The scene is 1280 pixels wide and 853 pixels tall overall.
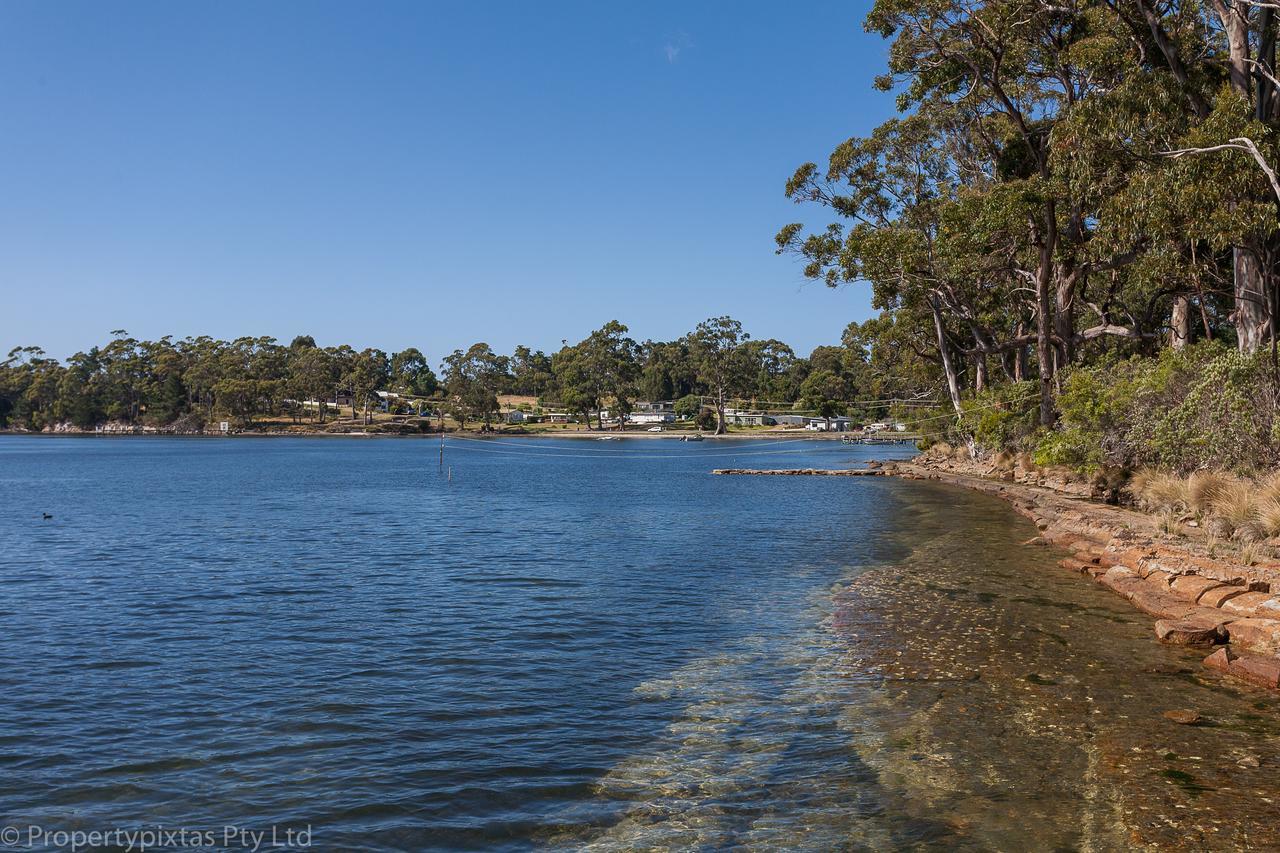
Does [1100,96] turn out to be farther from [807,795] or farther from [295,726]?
[295,726]

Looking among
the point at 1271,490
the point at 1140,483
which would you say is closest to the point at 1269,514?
the point at 1271,490

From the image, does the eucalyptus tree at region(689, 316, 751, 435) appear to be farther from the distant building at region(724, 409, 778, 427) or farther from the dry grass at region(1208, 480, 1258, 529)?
the dry grass at region(1208, 480, 1258, 529)

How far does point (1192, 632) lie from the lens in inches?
532

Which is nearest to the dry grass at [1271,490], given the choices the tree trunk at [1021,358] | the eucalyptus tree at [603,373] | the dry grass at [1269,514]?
the dry grass at [1269,514]

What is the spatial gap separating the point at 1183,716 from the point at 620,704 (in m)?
6.97

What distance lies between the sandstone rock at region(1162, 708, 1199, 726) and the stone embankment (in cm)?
173

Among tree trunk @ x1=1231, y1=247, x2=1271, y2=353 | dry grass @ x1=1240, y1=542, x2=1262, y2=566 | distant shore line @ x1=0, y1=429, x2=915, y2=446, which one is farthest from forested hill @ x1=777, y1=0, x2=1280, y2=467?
distant shore line @ x1=0, y1=429, x2=915, y2=446

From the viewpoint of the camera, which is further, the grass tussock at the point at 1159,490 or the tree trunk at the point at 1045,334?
the tree trunk at the point at 1045,334

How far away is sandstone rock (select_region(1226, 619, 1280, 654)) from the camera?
1263cm

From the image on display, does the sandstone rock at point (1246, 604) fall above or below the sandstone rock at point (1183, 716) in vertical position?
above

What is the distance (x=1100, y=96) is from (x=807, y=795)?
1010 inches

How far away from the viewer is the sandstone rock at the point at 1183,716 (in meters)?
10.3

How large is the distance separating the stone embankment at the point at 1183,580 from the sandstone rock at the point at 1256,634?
16 millimetres

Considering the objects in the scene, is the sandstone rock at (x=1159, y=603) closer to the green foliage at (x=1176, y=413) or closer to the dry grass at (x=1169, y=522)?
the dry grass at (x=1169, y=522)
